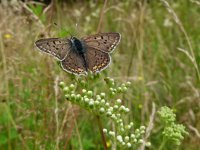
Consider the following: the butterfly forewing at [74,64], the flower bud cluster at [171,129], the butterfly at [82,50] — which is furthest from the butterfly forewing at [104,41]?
the flower bud cluster at [171,129]

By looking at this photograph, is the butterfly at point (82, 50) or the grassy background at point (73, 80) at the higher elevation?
the butterfly at point (82, 50)

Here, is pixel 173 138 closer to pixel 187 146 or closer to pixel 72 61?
pixel 72 61

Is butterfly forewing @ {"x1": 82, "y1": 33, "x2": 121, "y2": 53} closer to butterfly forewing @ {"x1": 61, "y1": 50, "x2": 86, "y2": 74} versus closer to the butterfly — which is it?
the butterfly

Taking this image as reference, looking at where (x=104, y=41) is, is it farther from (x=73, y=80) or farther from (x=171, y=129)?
(x=171, y=129)

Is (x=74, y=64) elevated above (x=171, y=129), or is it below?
above

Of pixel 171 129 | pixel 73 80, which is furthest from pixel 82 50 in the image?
pixel 171 129

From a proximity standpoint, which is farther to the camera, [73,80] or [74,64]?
[74,64]

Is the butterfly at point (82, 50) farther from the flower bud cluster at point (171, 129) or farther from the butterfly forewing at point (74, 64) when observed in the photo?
the flower bud cluster at point (171, 129)
